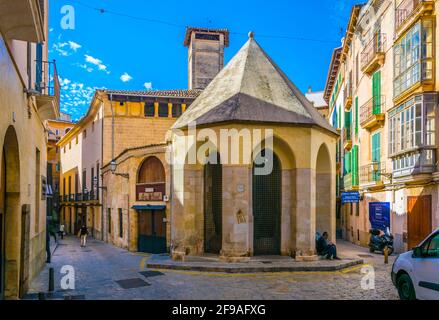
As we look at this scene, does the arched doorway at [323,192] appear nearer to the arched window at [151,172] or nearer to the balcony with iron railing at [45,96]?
the arched window at [151,172]

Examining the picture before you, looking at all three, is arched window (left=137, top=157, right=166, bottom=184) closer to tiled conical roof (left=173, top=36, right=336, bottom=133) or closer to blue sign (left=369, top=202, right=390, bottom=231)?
tiled conical roof (left=173, top=36, right=336, bottom=133)

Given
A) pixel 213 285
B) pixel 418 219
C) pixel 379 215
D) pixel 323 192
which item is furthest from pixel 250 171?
pixel 379 215

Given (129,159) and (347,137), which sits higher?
(347,137)

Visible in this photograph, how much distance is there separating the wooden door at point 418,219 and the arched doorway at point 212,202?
8.21 m

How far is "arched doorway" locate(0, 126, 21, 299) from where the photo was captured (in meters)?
9.22

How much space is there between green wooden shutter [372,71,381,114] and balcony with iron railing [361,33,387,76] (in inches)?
19.1

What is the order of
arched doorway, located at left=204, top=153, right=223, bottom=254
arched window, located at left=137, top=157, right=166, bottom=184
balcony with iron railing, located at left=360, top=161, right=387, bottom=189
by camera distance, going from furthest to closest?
1. balcony with iron railing, located at left=360, top=161, right=387, bottom=189
2. arched window, located at left=137, top=157, right=166, bottom=184
3. arched doorway, located at left=204, top=153, right=223, bottom=254

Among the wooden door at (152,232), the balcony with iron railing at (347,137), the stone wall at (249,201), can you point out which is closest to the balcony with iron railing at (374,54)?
the balcony with iron railing at (347,137)

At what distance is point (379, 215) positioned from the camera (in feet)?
65.9

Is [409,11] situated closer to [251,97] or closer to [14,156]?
[251,97]

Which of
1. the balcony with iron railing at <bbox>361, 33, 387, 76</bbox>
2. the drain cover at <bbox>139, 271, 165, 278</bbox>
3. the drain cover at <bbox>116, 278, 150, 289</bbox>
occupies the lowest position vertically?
the drain cover at <bbox>139, 271, 165, 278</bbox>

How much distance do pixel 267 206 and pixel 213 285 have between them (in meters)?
5.10

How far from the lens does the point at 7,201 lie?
9352 millimetres

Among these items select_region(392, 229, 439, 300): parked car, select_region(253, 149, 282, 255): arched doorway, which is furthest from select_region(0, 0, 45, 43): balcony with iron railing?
select_region(253, 149, 282, 255): arched doorway
